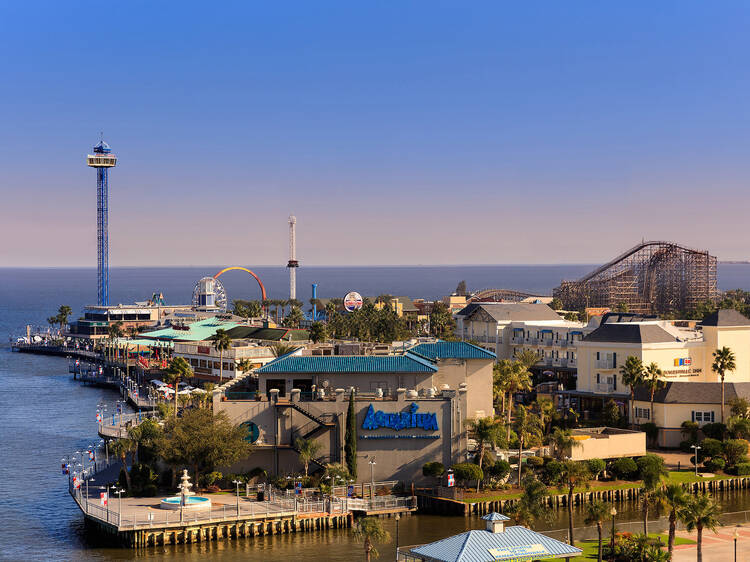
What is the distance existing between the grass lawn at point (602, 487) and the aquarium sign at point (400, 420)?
18.9 feet

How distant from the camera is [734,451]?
8144 cm

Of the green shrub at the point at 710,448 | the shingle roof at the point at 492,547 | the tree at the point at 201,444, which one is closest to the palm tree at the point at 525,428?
the green shrub at the point at 710,448

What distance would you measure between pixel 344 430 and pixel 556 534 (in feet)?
59.2

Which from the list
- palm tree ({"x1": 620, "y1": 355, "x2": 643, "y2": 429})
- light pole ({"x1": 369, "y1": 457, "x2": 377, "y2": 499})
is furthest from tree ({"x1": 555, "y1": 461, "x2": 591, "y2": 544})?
palm tree ({"x1": 620, "y1": 355, "x2": 643, "y2": 429})

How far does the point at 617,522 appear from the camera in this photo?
66.2m

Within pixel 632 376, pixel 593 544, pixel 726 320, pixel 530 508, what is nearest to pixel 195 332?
pixel 726 320

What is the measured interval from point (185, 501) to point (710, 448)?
40750 mm

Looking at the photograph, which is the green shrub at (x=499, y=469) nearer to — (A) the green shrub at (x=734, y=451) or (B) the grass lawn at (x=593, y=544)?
(B) the grass lawn at (x=593, y=544)

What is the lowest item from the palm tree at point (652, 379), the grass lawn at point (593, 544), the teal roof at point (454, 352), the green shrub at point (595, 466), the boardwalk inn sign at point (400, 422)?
the grass lawn at point (593, 544)

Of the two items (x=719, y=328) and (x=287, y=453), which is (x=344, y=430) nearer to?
(x=287, y=453)

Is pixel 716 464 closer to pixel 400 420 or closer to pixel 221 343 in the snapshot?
pixel 400 420

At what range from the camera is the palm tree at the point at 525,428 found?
74.8 meters

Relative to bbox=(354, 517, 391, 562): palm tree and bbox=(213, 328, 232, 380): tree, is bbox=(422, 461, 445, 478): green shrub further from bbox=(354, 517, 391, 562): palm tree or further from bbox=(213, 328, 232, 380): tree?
bbox=(213, 328, 232, 380): tree

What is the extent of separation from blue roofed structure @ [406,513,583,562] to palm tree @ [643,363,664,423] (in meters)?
44.1
